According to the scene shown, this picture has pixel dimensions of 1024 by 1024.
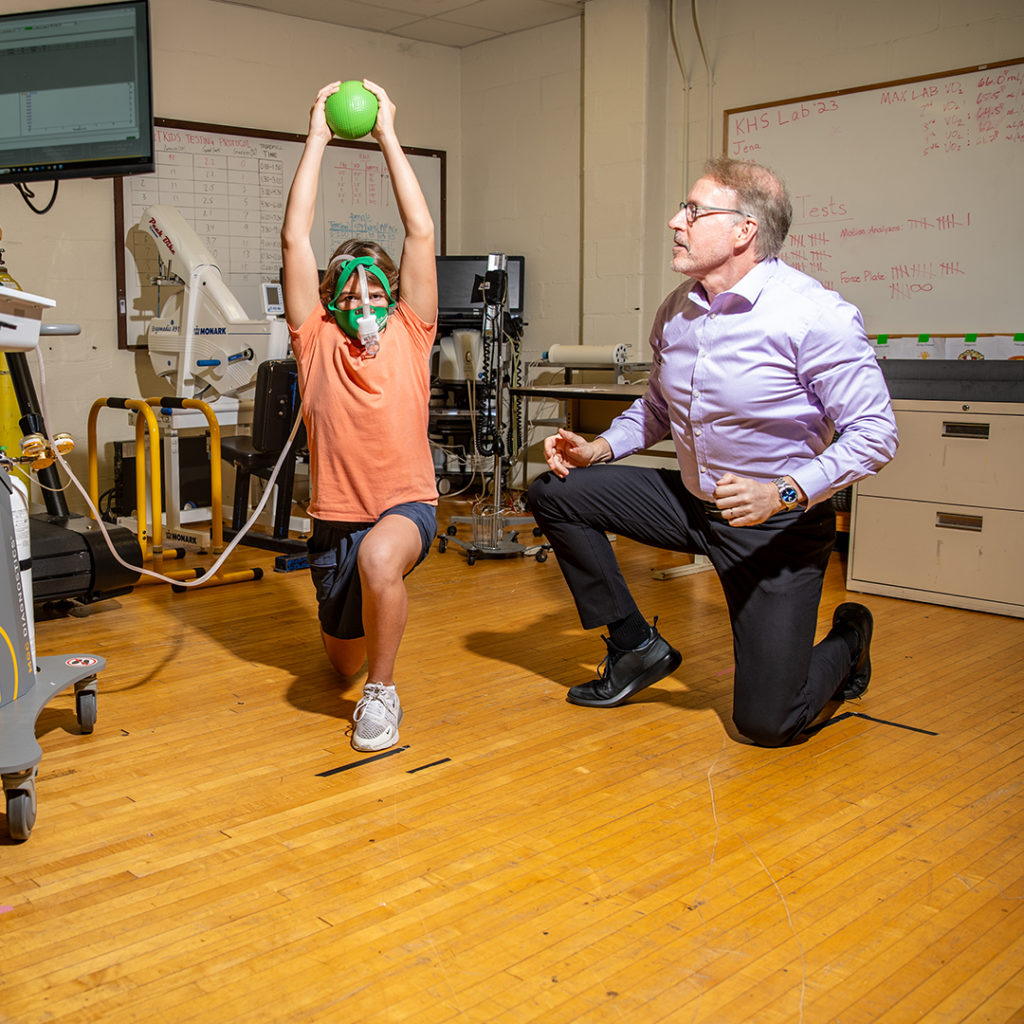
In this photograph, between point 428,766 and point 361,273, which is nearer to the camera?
point 428,766

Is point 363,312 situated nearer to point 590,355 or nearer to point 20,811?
point 20,811

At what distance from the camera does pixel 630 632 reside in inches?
101

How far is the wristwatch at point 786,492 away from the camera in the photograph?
2010 mm

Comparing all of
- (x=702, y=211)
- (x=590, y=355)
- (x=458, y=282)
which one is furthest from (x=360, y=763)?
(x=458, y=282)

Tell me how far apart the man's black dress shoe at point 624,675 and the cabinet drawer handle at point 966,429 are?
1.61m

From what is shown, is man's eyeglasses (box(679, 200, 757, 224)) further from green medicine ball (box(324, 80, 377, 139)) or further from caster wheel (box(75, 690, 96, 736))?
caster wheel (box(75, 690, 96, 736))

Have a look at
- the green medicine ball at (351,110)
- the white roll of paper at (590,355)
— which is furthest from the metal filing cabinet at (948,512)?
the green medicine ball at (351,110)

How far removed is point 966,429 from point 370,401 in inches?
87.3

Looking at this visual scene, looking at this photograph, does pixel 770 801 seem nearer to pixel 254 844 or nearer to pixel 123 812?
pixel 254 844

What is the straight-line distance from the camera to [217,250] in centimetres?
543

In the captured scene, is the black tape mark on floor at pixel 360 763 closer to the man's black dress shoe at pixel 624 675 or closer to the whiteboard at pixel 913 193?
the man's black dress shoe at pixel 624 675

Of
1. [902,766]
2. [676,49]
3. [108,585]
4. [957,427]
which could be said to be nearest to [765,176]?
[902,766]

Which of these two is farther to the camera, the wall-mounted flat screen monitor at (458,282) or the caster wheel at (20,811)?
the wall-mounted flat screen monitor at (458,282)

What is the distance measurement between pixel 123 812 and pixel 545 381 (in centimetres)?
434
